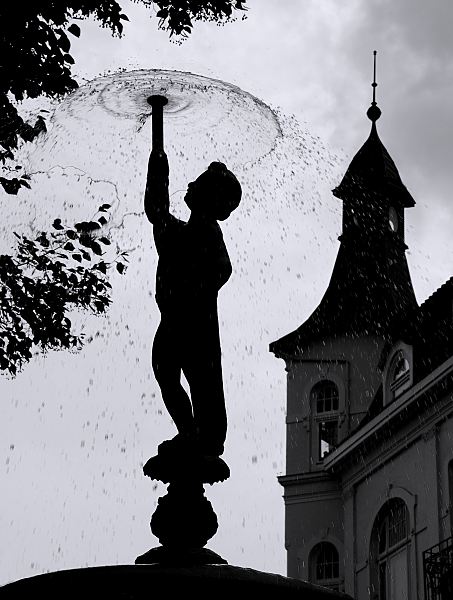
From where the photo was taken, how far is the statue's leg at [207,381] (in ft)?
26.8

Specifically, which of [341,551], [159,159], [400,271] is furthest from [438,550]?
[159,159]

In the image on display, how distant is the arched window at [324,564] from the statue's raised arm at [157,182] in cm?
2230

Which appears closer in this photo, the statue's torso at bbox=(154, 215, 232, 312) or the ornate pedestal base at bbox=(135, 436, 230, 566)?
the ornate pedestal base at bbox=(135, 436, 230, 566)

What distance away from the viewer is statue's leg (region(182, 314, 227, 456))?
8.16 meters

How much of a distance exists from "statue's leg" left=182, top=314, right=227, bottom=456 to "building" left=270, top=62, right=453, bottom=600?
1522 centimetres

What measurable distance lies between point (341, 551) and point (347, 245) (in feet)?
29.2

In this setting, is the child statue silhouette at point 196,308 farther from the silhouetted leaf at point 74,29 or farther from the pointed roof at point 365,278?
the pointed roof at point 365,278

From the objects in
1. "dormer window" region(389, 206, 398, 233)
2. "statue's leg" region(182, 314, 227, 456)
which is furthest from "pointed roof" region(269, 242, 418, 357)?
"statue's leg" region(182, 314, 227, 456)

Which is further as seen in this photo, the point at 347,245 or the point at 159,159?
the point at 347,245

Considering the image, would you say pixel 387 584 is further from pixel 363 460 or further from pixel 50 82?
pixel 50 82

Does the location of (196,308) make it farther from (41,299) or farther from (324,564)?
(324,564)

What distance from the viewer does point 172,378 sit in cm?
823

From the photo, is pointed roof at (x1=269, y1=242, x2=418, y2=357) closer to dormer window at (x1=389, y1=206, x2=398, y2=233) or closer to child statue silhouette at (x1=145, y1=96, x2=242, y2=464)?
dormer window at (x1=389, y1=206, x2=398, y2=233)

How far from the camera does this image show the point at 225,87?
9930mm
